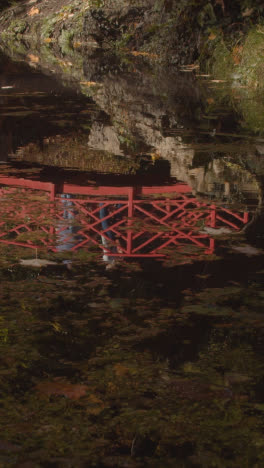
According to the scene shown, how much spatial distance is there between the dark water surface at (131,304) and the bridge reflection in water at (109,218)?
15 mm

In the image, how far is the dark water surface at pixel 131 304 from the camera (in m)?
2.91

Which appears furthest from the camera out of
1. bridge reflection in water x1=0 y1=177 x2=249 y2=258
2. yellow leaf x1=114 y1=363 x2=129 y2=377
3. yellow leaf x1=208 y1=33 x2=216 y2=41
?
yellow leaf x1=208 y1=33 x2=216 y2=41

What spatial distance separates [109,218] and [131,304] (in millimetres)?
1771

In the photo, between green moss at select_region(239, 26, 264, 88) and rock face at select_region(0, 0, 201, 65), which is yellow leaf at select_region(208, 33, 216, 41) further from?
green moss at select_region(239, 26, 264, 88)

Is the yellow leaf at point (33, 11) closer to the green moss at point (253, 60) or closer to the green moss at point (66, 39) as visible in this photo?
the green moss at point (66, 39)

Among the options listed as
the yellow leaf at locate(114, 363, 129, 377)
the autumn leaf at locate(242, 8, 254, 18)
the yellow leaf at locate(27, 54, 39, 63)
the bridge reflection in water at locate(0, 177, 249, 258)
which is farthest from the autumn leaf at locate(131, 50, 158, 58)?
the yellow leaf at locate(114, 363, 129, 377)

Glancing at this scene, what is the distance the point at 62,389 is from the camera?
323 cm

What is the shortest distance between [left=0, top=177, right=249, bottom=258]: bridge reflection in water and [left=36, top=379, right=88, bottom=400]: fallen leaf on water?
70.3 inches

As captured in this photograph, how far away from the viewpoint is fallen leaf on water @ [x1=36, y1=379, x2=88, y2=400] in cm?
319

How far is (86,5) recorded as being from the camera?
29.1 metres

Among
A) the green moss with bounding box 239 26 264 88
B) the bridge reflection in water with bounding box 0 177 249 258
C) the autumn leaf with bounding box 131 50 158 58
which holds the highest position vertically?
the autumn leaf with bounding box 131 50 158 58

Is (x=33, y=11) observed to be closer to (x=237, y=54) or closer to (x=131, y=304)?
(x=237, y=54)

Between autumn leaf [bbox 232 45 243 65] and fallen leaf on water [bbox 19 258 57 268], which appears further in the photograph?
autumn leaf [bbox 232 45 243 65]

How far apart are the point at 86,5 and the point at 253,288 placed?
25.9 m
